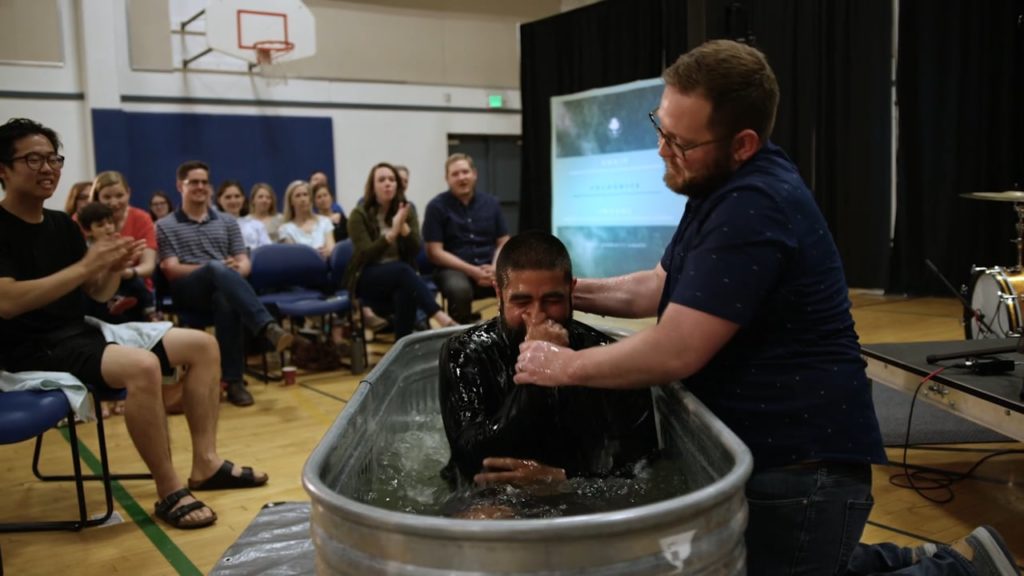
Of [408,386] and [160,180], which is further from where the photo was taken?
[160,180]

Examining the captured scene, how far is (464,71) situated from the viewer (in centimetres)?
1075

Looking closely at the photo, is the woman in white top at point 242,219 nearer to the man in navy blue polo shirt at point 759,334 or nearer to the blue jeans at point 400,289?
the blue jeans at point 400,289

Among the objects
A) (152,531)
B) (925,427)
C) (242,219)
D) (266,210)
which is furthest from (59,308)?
(266,210)

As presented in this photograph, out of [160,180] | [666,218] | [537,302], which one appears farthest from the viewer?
[160,180]

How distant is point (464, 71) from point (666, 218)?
5.77 meters

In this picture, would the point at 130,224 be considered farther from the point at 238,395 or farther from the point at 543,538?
the point at 543,538

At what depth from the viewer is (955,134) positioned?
6.71 m

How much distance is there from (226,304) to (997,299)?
3.74 meters

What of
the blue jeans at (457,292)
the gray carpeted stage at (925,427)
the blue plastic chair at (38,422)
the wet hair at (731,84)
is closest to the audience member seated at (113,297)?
the blue plastic chair at (38,422)

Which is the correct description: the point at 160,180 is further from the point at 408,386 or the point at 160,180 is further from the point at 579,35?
the point at 408,386

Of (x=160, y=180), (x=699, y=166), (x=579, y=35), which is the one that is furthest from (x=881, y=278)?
(x=160, y=180)

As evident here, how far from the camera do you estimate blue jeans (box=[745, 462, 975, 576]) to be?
4.68 feet

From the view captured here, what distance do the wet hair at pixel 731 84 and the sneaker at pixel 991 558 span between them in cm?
121

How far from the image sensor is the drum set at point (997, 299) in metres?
3.50
